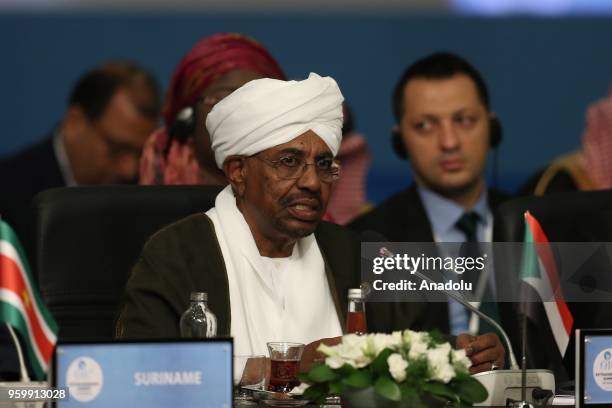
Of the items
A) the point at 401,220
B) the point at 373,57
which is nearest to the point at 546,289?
the point at 401,220

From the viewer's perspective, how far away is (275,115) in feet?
10.6

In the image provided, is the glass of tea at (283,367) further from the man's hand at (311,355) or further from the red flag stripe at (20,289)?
the red flag stripe at (20,289)

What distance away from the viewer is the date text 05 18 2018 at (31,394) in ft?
7.80

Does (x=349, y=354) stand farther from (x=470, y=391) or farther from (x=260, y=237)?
(x=260, y=237)

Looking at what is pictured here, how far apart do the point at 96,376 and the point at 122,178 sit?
3591 millimetres

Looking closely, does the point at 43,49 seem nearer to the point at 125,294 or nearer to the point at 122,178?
the point at 122,178

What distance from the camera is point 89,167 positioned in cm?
589

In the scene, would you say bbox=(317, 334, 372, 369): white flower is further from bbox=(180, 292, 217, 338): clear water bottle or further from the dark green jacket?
the dark green jacket

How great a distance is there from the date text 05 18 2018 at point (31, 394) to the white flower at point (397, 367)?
1.83ft

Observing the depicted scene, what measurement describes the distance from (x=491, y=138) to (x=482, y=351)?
1.77 metres

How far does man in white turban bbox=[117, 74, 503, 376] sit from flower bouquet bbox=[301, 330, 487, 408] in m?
0.73

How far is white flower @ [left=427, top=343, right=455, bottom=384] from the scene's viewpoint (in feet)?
7.95

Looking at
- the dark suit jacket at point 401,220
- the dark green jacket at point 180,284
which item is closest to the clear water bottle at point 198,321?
the dark green jacket at point 180,284

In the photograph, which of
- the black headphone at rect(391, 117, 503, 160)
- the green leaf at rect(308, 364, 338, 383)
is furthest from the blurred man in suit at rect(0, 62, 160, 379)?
the green leaf at rect(308, 364, 338, 383)
